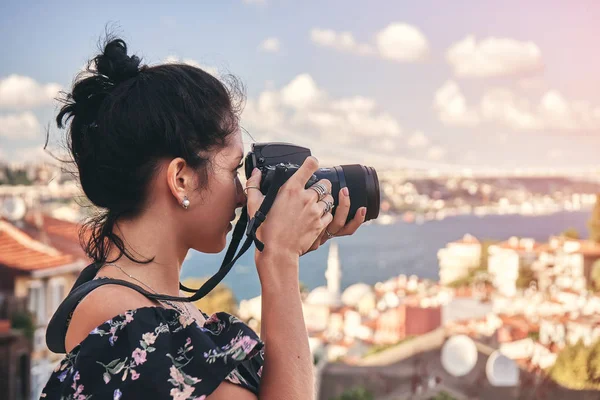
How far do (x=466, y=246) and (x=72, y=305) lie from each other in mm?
4985

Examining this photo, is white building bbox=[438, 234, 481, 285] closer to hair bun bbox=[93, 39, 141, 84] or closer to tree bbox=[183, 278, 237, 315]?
tree bbox=[183, 278, 237, 315]

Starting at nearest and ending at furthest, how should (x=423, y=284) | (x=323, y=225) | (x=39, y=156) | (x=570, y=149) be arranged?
(x=323, y=225)
(x=39, y=156)
(x=423, y=284)
(x=570, y=149)

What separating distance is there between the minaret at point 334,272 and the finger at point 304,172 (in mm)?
4490

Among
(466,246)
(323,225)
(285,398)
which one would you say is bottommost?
(466,246)

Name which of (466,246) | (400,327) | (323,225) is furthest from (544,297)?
(323,225)

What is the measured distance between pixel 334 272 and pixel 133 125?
4.58 meters

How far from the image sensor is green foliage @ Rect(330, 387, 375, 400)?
18.4ft

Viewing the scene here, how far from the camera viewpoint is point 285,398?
2.35 feet

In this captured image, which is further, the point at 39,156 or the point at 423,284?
the point at 423,284

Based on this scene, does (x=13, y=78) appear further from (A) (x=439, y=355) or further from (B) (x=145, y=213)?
(B) (x=145, y=213)

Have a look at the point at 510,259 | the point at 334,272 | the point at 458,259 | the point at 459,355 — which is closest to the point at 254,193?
A: the point at 334,272

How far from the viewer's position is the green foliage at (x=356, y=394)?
221 inches

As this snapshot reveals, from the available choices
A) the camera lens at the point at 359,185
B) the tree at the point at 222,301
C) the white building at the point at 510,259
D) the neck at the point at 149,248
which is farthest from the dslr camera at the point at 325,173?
the white building at the point at 510,259

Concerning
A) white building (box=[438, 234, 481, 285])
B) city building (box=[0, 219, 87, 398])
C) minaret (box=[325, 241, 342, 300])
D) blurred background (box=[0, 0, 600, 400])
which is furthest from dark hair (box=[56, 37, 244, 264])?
white building (box=[438, 234, 481, 285])
